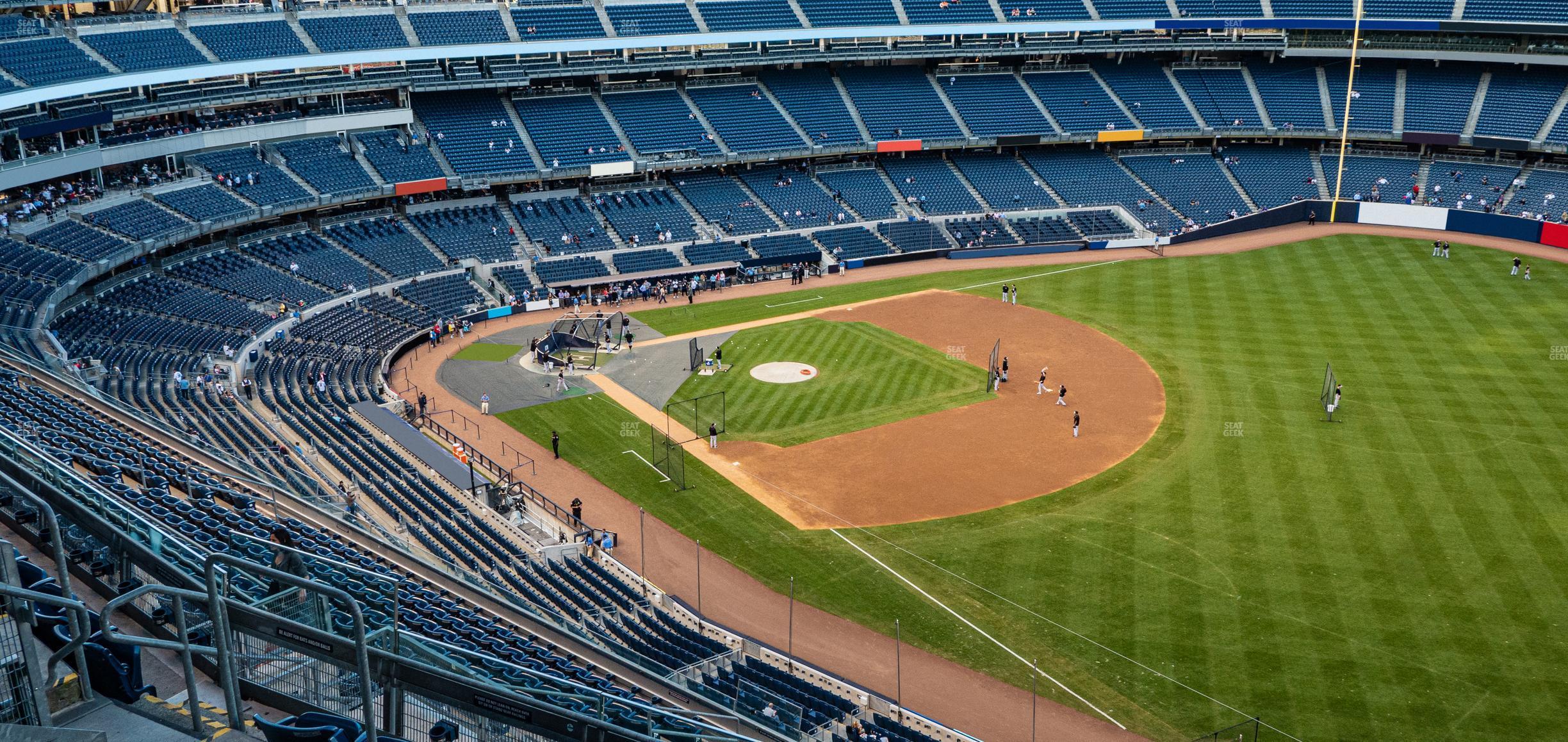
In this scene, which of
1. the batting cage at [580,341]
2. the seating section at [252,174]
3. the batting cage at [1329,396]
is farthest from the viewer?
the seating section at [252,174]

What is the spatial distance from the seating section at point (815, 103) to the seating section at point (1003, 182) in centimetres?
820

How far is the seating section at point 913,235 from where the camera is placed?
73.7 meters

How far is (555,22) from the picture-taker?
7431 centimetres

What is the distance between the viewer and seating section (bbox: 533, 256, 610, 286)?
65812mm

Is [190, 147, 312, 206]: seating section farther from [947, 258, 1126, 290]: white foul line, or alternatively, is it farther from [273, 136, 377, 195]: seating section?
[947, 258, 1126, 290]: white foul line

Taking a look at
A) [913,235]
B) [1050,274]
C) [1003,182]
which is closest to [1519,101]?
[1003,182]

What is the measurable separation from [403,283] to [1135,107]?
4970 centimetres

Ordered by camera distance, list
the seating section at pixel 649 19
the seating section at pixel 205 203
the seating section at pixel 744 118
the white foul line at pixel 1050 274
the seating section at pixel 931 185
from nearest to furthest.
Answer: the seating section at pixel 205 203 < the white foul line at pixel 1050 274 < the seating section at pixel 649 19 < the seating section at pixel 744 118 < the seating section at pixel 931 185

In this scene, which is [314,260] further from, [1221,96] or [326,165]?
[1221,96]

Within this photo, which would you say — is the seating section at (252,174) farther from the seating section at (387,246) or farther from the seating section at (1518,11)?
the seating section at (1518,11)

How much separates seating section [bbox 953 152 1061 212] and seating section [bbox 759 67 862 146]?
820cm

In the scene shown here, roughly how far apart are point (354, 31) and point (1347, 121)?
61274 millimetres

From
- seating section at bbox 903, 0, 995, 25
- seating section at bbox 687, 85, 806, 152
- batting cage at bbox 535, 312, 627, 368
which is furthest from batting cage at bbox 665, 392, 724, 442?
seating section at bbox 903, 0, 995, 25

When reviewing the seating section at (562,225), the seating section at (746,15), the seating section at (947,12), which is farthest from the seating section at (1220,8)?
the seating section at (562,225)
